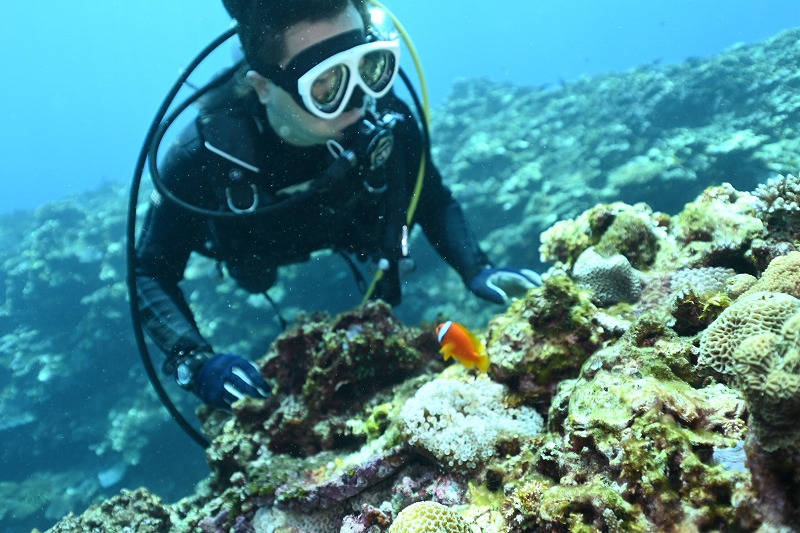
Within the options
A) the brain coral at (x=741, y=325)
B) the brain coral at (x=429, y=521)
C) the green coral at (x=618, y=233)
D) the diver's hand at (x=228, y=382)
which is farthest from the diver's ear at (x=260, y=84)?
the brain coral at (x=741, y=325)

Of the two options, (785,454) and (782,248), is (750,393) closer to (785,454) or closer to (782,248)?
(785,454)

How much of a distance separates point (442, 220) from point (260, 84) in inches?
84.1

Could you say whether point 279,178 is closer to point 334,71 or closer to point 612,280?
point 334,71

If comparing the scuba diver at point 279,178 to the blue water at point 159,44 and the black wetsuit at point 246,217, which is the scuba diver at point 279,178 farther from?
the blue water at point 159,44

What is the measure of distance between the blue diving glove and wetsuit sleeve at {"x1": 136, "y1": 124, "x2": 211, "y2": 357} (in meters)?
2.25

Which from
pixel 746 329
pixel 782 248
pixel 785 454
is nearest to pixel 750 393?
pixel 785 454

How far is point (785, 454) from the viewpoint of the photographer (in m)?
1.05

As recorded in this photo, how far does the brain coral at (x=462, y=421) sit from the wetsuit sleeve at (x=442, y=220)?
181cm

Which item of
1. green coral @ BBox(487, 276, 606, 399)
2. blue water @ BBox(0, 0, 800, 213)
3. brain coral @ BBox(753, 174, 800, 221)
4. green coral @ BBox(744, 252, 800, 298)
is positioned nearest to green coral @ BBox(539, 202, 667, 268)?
brain coral @ BBox(753, 174, 800, 221)

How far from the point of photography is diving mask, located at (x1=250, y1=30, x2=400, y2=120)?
2885 mm

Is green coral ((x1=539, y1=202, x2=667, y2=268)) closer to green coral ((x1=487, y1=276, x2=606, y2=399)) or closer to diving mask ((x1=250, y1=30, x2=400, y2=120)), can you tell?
green coral ((x1=487, y1=276, x2=606, y2=399))

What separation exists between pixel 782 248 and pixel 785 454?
173 centimetres

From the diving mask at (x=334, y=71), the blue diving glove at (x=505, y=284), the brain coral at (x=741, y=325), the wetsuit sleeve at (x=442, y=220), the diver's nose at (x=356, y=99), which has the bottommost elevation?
the blue diving glove at (x=505, y=284)

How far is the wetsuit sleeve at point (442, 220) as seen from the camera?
4184mm
